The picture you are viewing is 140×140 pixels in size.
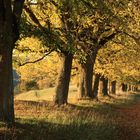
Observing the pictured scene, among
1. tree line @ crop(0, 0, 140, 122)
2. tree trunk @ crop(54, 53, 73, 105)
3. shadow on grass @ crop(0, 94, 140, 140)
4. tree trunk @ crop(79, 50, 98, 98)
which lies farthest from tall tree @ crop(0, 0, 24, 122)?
tree trunk @ crop(79, 50, 98, 98)

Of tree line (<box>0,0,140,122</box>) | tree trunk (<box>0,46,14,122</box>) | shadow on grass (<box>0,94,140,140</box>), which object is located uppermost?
tree line (<box>0,0,140,122</box>)

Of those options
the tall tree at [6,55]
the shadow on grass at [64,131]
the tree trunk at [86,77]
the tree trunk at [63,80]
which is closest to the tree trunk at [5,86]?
the tall tree at [6,55]

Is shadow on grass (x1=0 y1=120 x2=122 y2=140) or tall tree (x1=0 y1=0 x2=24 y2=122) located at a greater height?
tall tree (x1=0 y1=0 x2=24 y2=122)

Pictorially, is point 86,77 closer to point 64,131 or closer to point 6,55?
point 64,131

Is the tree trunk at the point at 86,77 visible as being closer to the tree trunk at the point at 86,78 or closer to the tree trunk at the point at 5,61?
the tree trunk at the point at 86,78

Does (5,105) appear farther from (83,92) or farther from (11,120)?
(83,92)

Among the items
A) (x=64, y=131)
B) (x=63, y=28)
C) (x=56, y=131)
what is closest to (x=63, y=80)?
(x=63, y=28)

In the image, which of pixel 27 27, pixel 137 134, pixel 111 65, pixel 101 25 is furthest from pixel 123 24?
pixel 111 65

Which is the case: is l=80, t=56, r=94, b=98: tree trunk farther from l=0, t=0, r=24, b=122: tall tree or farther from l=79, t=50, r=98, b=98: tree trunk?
l=0, t=0, r=24, b=122: tall tree

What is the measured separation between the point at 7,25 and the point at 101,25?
11.6m

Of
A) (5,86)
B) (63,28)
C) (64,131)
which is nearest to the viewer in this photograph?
(5,86)

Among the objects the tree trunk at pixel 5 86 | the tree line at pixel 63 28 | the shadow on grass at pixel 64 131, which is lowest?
the shadow on grass at pixel 64 131

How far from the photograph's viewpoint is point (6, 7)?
13.7 metres

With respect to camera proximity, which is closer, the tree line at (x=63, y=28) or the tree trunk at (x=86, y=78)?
the tree line at (x=63, y=28)
